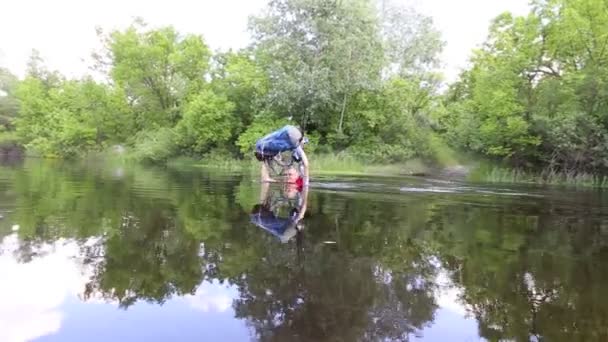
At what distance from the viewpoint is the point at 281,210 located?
29.7 feet

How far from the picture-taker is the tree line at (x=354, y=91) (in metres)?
25.6

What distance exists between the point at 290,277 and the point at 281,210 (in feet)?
14.8

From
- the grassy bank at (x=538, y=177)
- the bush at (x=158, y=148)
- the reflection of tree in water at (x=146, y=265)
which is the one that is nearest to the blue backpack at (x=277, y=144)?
the reflection of tree in water at (x=146, y=265)

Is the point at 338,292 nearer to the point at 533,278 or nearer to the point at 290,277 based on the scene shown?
the point at 290,277

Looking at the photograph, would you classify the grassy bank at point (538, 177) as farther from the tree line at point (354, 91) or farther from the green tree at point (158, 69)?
the green tree at point (158, 69)

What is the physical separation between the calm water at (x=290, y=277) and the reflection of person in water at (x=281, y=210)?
79mm

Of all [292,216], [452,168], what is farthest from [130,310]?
[452,168]

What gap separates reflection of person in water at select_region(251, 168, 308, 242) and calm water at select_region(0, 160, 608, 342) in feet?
0.26

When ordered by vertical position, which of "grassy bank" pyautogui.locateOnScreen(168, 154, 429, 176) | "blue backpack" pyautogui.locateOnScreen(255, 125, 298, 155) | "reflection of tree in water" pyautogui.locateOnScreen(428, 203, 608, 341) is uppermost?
"blue backpack" pyautogui.locateOnScreen(255, 125, 298, 155)

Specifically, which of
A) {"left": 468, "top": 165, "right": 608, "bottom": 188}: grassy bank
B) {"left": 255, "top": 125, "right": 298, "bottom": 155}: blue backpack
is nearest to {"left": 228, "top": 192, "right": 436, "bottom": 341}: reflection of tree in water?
{"left": 255, "top": 125, "right": 298, "bottom": 155}: blue backpack

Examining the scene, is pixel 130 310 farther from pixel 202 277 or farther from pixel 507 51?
pixel 507 51

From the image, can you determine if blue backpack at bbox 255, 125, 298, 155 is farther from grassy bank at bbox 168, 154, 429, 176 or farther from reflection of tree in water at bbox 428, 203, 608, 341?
grassy bank at bbox 168, 154, 429, 176

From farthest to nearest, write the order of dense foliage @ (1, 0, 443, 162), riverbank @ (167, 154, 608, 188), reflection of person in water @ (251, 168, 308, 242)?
1. dense foliage @ (1, 0, 443, 162)
2. riverbank @ (167, 154, 608, 188)
3. reflection of person in water @ (251, 168, 308, 242)

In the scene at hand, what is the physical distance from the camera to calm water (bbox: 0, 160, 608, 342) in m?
3.43
